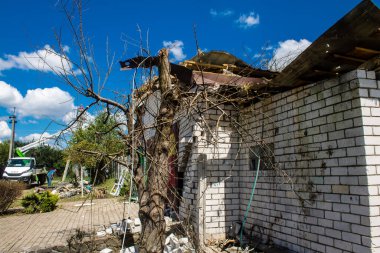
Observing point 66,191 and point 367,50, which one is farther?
point 66,191

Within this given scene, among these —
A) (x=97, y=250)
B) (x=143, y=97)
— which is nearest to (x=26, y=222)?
(x=97, y=250)

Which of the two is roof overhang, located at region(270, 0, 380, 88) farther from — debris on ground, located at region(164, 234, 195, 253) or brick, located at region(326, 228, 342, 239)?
debris on ground, located at region(164, 234, 195, 253)

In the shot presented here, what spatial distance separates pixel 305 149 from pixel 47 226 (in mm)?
7445

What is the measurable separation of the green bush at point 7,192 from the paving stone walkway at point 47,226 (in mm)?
586

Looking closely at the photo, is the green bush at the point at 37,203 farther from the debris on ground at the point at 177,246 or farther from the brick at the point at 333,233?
the brick at the point at 333,233

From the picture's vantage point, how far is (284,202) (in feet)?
16.2

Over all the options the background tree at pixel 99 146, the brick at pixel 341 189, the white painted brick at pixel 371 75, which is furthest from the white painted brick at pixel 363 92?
the background tree at pixel 99 146

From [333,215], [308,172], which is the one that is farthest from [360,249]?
[308,172]

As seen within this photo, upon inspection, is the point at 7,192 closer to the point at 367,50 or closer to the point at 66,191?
the point at 66,191

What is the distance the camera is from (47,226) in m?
8.15

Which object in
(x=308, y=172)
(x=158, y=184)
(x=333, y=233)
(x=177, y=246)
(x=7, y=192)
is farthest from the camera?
(x=7, y=192)

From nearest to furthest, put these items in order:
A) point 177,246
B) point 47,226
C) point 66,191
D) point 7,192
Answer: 1. point 177,246
2. point 47,226
3. point 7,192
4. point 66,191

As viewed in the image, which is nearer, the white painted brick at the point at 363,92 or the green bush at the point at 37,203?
the white painted brick at the point at 363,92

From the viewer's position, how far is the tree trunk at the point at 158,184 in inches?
144
